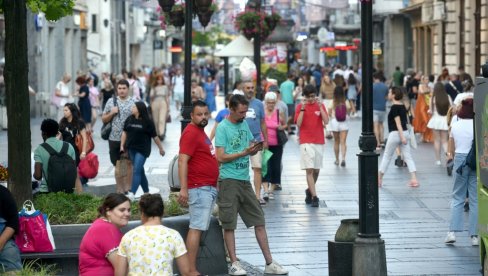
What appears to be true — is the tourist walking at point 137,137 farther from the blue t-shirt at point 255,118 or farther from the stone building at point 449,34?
the stone building at point 449,34

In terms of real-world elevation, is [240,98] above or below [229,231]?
above

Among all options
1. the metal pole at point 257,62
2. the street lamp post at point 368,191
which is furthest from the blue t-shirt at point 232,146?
the metal pole at point 257,62

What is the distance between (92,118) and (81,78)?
43.7 inches

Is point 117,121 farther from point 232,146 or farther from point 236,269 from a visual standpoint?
point 236,269

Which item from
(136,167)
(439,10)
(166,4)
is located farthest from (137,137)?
(439,10)

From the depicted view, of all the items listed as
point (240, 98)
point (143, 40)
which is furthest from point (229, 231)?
point (143, 40)

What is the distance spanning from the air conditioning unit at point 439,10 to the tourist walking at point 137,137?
31.1 m

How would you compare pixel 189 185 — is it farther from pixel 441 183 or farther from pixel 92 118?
pixel 92 118

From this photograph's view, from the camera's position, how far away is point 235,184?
12.7m

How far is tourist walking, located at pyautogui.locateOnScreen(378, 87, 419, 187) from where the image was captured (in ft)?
69.1

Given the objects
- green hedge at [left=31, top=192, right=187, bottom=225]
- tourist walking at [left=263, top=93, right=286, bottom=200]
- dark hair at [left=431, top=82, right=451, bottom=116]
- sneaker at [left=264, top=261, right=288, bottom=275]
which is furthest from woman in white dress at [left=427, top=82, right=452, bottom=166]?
sneaker at [left=264, top=261, right=288, bottom=275]

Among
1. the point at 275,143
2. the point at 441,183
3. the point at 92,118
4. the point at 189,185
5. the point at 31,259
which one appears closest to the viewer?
the point at 31,259

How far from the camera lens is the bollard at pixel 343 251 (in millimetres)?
12000

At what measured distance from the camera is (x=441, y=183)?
2159 centimetres
